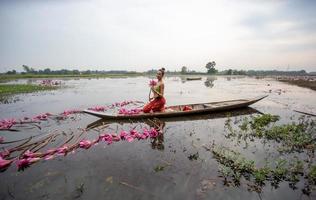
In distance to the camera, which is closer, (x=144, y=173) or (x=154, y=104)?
(x=144, y=173)

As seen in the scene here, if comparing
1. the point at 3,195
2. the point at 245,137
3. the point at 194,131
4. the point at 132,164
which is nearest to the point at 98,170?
the point at 132,164

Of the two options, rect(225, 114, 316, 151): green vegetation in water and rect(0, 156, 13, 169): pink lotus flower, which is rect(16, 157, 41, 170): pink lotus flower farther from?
rect(225, 114, 316, 151): green vegetation in water

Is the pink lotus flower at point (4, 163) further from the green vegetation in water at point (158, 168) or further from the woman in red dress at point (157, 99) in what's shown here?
the woman in red dress at point (157, 99)

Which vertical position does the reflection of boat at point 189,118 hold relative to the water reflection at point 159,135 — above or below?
above

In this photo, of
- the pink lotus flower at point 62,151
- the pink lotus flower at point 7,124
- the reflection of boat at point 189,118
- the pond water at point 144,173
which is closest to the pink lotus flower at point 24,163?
the pond water at point 144,173

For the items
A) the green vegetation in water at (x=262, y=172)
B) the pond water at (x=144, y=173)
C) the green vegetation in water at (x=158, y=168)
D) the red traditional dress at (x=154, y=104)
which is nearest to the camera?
the pond water at (x=144, y=173)

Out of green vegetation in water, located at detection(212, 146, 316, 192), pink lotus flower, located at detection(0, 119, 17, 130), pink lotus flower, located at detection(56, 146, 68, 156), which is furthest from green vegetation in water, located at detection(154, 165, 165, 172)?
pink lotus flower, located at detection(0, 119, 17, 130)

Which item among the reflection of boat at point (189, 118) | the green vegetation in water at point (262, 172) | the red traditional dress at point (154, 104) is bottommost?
the green vegetation in water at point (262, 172)

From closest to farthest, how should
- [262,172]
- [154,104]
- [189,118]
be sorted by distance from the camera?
1. [262,172]
2. [154,104]
3. [189,118]

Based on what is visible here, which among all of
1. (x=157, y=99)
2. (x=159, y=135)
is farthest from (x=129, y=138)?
(x=157, y=99)

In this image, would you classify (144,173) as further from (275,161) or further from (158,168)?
Result: (275,161)

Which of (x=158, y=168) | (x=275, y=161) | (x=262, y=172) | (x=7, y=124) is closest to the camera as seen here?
(x=262, y=172)

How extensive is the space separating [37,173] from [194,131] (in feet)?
18.3

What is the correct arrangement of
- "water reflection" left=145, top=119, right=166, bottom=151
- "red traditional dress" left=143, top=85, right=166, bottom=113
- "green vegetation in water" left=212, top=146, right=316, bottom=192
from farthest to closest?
1. "red traditional dress" left=143, top=85, right=166, bottom=113
2. "water reflection" left=145, top=119, right=166, bottom=151
3. "green vegetation in water" left=212, top=146, right=316, bottom=192
